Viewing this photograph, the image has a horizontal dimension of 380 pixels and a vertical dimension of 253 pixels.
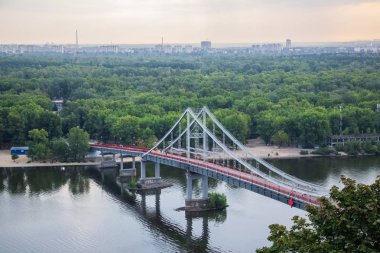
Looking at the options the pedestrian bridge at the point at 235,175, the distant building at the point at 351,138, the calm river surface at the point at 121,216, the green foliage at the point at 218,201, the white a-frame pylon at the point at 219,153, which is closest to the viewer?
the pedestrian bridge at the point at 235,175

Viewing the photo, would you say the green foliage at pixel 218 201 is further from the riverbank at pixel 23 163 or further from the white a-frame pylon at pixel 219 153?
the riverbank at pixel 23 163

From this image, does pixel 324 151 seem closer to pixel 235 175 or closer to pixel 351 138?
pixel 351 138

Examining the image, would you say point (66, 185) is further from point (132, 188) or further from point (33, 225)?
point (33, 225)

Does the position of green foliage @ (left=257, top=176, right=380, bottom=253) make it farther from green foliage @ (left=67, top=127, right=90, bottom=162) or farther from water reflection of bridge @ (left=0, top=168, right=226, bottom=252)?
green foliage @ (left=67, top=127, right=90, bottom=162)

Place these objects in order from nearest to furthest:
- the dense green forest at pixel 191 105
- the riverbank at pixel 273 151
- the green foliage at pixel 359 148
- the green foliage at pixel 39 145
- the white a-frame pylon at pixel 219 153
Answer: the white a-frame pylon at pixel 219 153
the green foliage at pixel 39 145
the riverbank at pixel 273 151
the green foliage at pixel 359 148
the dense green forest at pixel 191 105

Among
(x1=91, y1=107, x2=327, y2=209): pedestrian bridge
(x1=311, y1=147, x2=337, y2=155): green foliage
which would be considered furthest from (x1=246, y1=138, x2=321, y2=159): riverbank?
(x1=91, y1=107, x2=327, y2=209): pedestrian bridge

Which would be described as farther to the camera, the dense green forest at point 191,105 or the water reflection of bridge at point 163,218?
the dense green forest at point 191,105

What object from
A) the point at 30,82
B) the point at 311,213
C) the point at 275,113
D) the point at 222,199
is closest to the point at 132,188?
the point at 222,199

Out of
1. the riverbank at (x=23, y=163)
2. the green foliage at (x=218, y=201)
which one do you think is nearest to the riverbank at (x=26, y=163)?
the riverbank at (x=23, y=163)
